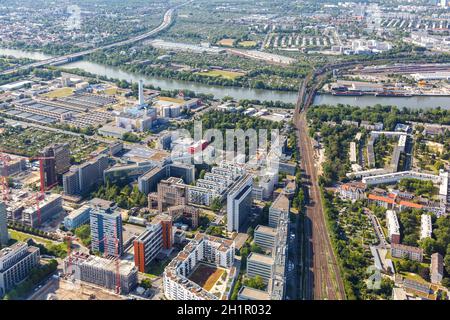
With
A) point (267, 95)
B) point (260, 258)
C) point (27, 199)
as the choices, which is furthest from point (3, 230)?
point (267, 95)

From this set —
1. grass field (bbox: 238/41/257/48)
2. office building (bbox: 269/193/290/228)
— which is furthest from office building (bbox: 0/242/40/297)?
grass field (bbox: 238/41/257/48)

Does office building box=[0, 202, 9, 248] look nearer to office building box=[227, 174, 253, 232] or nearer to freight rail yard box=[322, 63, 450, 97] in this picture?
office building box=[227, 174, 253, 232]

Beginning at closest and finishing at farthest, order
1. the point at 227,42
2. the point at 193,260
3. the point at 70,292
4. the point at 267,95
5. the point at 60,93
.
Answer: the point at 70,292 < the point at 193,260 < the point at 60,93 < the point at 267,95 < the point at 227,42

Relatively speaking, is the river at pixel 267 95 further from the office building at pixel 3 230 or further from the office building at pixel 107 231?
the office building at pixel 3 230

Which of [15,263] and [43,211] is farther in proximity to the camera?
[43,211]

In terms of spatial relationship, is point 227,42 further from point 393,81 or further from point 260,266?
point 260,266

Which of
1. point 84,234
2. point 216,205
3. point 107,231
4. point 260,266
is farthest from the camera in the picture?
point 216,205
